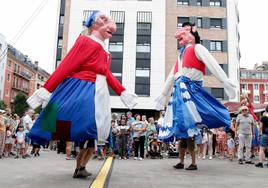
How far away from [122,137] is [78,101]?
7.15 m

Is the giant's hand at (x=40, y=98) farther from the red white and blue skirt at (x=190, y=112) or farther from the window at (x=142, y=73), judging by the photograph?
the window at (x=142, y=73)

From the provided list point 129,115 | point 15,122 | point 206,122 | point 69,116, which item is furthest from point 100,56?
point 15,122

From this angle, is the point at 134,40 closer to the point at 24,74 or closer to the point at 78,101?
the point at 78,101

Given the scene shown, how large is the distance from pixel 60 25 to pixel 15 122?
24387 millimetres

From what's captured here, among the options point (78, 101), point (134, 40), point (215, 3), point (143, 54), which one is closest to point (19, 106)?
point (134, 40)

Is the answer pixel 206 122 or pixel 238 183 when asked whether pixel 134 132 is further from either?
pixel 238 183

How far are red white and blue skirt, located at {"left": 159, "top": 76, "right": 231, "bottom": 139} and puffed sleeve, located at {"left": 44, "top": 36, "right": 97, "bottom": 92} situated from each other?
196 cm

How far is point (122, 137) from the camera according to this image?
35.9 feet

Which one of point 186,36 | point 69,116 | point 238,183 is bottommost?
point 238,183

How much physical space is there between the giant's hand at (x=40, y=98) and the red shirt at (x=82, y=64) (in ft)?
0.24

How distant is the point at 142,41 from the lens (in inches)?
1340

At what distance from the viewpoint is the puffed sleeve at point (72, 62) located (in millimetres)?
4037

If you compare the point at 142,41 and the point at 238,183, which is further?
the point at 142,41

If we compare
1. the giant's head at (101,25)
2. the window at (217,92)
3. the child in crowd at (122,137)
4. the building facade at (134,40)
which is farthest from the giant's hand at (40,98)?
the window at (217,92)
